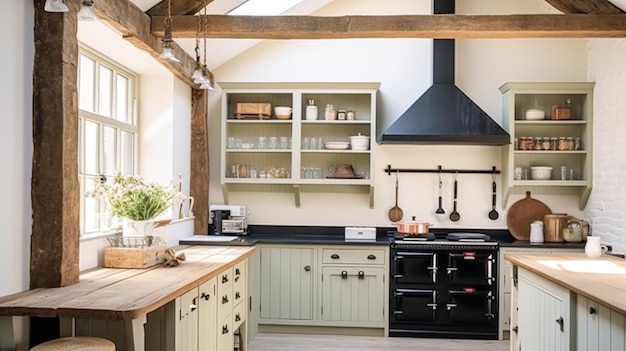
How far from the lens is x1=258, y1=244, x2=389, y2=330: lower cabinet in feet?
16.9

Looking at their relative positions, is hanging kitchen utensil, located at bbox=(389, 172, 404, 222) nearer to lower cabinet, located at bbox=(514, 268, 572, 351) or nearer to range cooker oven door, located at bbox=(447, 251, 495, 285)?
range cooker oven door, located at bbox=(447, 251, 495, 285)

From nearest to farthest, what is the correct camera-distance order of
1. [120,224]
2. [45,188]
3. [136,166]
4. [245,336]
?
[45,188] < [120,224] < [245,336] < [136,166]

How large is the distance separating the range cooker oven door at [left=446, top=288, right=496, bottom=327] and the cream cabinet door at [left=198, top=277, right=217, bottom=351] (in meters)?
2.47

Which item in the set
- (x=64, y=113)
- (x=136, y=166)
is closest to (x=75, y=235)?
(x=64, y=113)

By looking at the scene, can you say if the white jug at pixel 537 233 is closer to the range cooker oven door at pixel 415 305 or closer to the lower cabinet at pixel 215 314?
the range cooker oven door at pixel 415 305

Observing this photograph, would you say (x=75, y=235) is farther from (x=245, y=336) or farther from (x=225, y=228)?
(x=225, y=228)

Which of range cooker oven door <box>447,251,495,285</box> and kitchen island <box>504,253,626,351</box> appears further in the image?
range cooker oven door <box>447,251,495,285</box>

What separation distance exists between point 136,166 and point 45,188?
79.6 inches

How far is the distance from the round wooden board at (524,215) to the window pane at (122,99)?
3.85 meters

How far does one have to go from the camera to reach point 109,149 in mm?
4238

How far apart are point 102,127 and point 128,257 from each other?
118cm

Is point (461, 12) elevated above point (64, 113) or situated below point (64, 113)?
above

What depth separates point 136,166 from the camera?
4.71 m

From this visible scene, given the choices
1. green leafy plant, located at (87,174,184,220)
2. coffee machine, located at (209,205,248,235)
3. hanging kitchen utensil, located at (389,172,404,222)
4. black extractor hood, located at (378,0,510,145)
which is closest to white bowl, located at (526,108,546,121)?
black extractor hood, located at (378,0,510,145)
